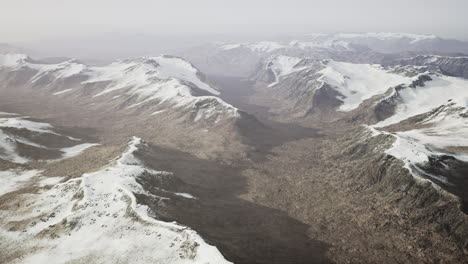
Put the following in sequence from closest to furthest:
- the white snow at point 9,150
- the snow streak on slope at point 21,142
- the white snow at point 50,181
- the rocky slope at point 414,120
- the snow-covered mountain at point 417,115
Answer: the rocky slope at point 414,120 < the white snow at point 50,181 < the snow-covered mountain at point 417,115 < the white snow at point 9,150 < the snow streak on slope at point 21,142

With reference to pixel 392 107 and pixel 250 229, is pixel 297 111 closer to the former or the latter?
pixel 392 107

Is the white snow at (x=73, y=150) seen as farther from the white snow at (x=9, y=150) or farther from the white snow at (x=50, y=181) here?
the white snow at (x=50, y=181)

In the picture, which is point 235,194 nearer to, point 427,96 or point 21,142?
point 21,142

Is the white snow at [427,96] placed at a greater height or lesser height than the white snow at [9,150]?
greater

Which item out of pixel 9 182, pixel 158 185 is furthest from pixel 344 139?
pixel 9 182

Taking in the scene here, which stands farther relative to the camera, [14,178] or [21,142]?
[21,142]

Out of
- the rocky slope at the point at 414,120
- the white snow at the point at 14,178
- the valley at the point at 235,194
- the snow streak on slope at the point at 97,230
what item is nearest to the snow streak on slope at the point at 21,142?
the valley at the point at 235,194

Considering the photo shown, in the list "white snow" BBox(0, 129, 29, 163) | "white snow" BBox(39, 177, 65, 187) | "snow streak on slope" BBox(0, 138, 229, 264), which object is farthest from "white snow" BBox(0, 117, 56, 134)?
"snow streak on slope" BBox(0, 138, 229, 264)

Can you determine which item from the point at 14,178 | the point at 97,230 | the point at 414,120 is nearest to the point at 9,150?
the point at 14,178
